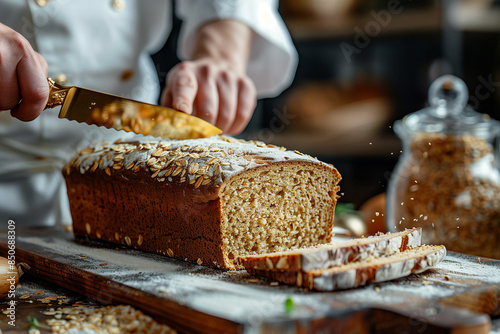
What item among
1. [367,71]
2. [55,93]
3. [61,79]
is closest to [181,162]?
[55,93]

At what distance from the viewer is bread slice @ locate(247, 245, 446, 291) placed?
1236mm

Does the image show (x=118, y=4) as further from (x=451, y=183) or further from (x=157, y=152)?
(x=451, y=183)

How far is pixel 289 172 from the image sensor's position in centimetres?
163

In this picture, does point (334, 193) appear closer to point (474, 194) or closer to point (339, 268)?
point (339, 268)

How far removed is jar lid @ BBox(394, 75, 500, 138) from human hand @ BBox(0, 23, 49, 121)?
1.37m

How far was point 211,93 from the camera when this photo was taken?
205 centimetres

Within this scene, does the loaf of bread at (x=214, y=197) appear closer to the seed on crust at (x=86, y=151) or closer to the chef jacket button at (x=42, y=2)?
the seed on crust at (x=86, y=151)

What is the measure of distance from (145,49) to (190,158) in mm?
1066

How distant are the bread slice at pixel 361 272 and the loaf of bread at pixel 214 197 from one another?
21cm

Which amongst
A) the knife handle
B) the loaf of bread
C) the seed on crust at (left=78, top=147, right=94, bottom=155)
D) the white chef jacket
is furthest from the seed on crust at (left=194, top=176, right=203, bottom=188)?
the white chef jacket

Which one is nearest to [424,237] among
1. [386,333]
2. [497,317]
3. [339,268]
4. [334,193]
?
[334,193]

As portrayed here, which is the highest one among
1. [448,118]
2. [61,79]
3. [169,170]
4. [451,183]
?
[61,79]

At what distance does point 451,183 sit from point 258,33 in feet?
3.66

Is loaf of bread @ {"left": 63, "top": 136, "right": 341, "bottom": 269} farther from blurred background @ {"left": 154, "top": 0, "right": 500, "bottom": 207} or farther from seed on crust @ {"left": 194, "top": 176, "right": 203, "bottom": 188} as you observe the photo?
blurred background @ {"left": 154, "top": 0, "right": 500, "bottom": 207}
